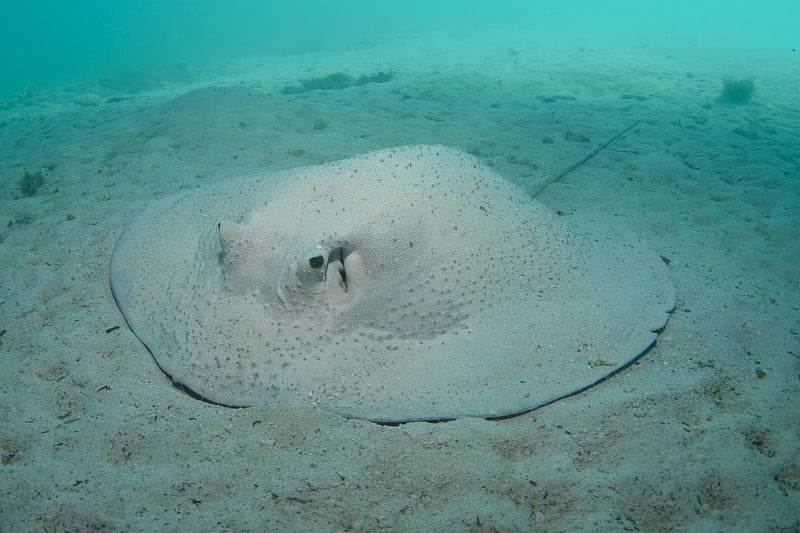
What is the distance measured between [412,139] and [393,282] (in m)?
6.38

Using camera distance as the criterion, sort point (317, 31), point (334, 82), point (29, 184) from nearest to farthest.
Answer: point (29, 184) → point (334, 82) → point (317, 31)

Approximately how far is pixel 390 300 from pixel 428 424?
0.90 meters

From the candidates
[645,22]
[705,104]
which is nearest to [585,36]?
[645,22]

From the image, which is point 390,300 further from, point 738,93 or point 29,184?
point 738,93

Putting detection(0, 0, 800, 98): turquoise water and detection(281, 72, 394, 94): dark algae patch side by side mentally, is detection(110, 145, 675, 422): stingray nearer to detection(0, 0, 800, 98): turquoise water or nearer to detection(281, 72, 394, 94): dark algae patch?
detection(281, 72, 394, 94): dark algae patch

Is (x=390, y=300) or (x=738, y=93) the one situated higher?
(x=738, y=93)

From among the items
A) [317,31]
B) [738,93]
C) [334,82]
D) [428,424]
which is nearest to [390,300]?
[428,424]

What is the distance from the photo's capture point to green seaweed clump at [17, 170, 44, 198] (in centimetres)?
690

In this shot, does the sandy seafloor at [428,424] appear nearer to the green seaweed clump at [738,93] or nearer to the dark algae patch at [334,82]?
the green seaweed clump at [738,93]

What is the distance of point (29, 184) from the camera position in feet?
22.8

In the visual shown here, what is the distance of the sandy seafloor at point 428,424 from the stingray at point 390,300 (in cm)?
24

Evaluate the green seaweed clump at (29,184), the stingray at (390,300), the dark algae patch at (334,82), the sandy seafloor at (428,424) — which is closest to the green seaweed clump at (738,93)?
the sandy seafloor at (428,424)

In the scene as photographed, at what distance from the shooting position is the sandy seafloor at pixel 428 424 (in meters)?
2.32

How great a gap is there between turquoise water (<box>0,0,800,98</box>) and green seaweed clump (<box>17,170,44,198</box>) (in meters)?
31.0
